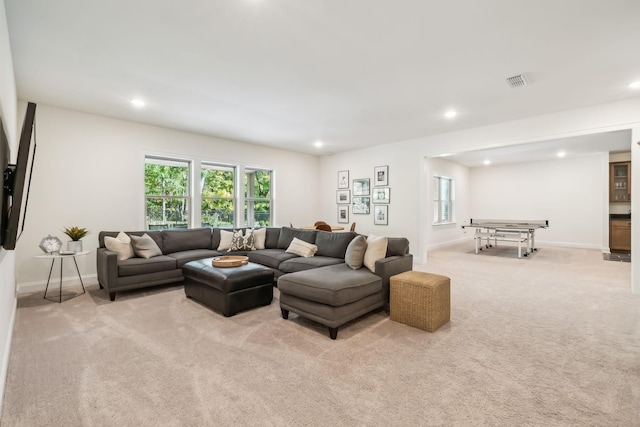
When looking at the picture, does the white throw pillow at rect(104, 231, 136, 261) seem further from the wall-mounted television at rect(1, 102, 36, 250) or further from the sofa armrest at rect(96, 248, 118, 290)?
the wall-mounted television at rect(1, 102, 36, 250)

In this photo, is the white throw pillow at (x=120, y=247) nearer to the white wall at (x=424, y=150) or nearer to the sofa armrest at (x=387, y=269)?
the sofa armrest at (x=387, y=269)

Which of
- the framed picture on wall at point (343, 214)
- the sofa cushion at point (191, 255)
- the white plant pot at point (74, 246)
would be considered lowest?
the sofa cushion at point (191, 255)

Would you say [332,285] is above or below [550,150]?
below

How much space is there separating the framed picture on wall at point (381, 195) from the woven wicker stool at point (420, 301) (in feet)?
12.6

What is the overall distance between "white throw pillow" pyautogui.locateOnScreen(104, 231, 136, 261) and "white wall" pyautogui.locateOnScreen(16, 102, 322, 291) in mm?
842

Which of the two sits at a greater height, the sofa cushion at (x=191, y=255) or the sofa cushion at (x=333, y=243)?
the sofa cushion at (x=333, y=243)

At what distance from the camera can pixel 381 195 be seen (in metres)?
6.98

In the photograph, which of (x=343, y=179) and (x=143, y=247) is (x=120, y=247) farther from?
(x=343, y=179)

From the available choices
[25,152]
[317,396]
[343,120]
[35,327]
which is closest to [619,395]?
[317,396]

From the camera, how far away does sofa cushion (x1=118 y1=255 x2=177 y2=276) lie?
390 centimetres

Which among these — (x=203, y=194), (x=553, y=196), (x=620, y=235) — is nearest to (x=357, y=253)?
(x=203, y=194)

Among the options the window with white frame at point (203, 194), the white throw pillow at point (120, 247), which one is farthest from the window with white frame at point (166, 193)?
the white throw pillow at point (120, 247)

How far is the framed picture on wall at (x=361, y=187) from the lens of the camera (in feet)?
24.0

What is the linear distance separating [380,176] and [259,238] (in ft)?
10.6
